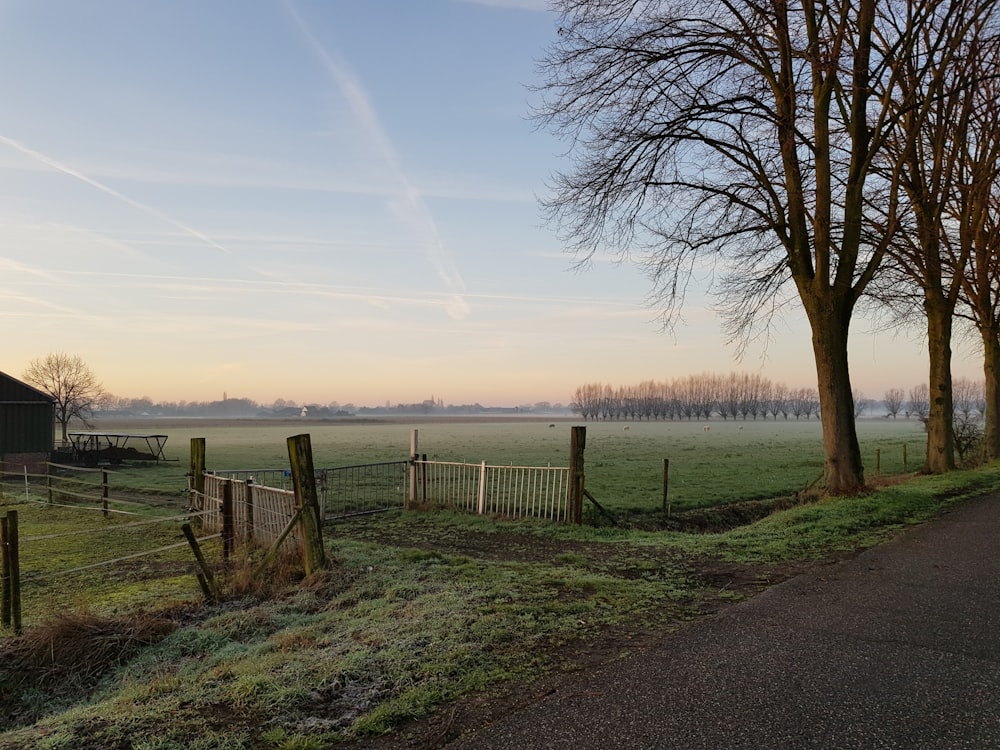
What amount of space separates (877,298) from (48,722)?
23.9 metres

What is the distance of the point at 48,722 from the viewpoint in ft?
14.4

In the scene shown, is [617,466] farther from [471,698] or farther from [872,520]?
[471,698]

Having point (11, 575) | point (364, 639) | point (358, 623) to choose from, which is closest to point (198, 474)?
point (11, 575)

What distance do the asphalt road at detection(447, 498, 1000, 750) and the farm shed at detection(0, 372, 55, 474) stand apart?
31.1 meters

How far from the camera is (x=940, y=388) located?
65.9 ft

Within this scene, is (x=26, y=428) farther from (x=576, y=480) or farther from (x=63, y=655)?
(x=63, y=655)

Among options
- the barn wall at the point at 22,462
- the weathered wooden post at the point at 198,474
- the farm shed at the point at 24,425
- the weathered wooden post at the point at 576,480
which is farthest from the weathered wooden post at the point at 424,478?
the farm shed at the point at 24,425

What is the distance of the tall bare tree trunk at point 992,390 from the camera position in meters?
22.6

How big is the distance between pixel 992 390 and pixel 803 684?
24.1 metres

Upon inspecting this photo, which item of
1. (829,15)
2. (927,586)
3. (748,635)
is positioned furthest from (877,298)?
(748,635)

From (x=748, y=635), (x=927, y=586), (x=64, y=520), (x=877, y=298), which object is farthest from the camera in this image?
(x=877, y=298)

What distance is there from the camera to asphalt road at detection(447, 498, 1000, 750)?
3.57 metres

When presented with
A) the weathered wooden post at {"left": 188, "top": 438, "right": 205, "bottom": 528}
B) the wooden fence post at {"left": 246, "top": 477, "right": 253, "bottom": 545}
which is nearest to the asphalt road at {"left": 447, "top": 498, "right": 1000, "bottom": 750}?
the wooden fence post at {"left": 246, "top": 477, "right": 253, "bottom": 545}

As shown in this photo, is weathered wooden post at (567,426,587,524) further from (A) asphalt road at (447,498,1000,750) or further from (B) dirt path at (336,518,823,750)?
(A) asphalt road at (447,498,1000,750)
